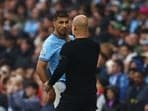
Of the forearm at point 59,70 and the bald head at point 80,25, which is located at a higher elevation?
the bald head at point 80,25

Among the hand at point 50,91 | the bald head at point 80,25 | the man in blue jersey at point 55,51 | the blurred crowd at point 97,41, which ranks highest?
the bald head at point 80,25

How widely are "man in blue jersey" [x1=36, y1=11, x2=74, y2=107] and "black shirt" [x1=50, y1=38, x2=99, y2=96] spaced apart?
568mm

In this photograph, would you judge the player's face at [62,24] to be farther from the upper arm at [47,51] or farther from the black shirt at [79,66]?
the black shirt at [79,66]

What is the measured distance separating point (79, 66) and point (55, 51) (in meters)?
0.93

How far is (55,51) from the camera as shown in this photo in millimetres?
10758

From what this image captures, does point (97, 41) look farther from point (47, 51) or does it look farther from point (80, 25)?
point (80, 25)

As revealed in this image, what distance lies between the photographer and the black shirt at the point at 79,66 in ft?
32.2

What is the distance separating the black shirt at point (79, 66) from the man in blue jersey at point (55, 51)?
57cm

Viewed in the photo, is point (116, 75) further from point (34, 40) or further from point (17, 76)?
point (34, 40)

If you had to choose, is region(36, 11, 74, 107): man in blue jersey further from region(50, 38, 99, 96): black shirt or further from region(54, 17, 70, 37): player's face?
region(50, 38, 99, 96): black shirt

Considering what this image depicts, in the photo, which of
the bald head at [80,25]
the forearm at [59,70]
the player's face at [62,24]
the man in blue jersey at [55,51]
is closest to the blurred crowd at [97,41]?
the man in blue jersey at [55,51]

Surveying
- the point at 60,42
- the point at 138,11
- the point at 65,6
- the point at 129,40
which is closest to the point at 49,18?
the point at 65,6

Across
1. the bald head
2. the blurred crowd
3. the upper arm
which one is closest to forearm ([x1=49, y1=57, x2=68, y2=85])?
the bald head

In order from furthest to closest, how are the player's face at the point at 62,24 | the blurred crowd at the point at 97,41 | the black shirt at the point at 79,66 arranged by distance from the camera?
the blurred crowd at the point at 97,41 → the player's face at the point at 62,24 → the black shirt at the point at 79,66
